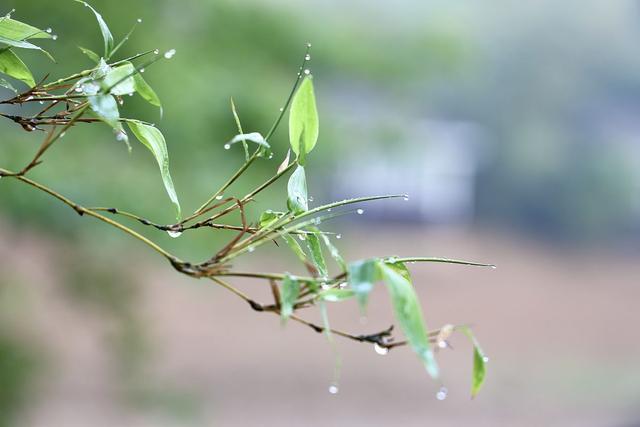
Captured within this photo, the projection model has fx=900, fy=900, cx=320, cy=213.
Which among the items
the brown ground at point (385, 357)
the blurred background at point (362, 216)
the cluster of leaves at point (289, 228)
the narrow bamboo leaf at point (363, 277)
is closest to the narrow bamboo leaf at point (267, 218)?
the cluster of leaves at point (289, 228)

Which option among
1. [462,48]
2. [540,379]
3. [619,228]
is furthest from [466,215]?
[462,48]

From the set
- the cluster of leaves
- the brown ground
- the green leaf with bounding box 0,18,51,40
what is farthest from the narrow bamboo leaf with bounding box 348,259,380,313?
the brown ground

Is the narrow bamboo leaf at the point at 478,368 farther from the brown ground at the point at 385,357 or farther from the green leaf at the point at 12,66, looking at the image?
the brown ground at the point at 385,357

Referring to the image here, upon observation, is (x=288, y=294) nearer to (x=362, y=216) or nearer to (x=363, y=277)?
(x=363, y=277)

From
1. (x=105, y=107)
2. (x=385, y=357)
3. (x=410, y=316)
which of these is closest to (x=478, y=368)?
(x=410, y=316)

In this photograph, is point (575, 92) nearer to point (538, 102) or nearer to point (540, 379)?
point (538, 102)

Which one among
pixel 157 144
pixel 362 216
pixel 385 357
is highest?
pixel 362 216

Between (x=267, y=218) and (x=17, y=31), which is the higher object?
(x=17, y=31)
